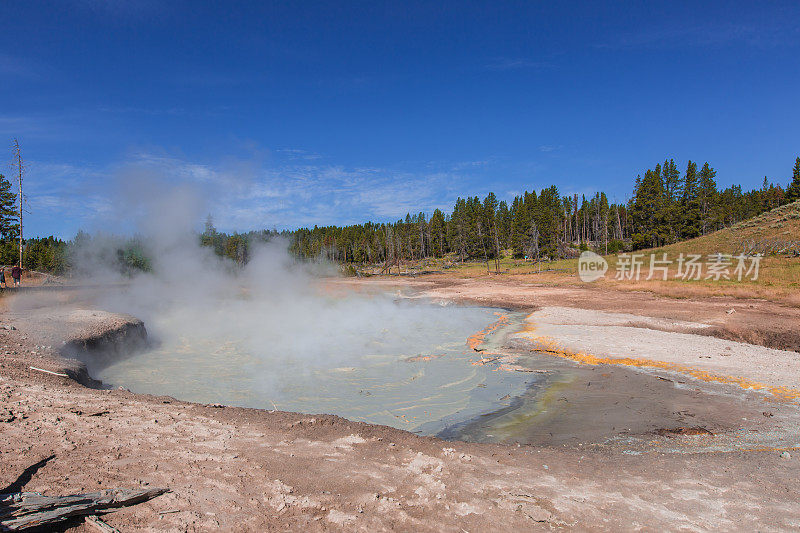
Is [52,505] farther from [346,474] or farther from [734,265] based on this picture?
[734,265]

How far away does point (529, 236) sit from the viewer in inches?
2968

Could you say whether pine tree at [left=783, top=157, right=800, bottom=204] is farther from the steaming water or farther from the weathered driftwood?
the weathered driftwood

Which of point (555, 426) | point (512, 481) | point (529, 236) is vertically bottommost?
point (555, 426)

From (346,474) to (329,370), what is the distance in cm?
646

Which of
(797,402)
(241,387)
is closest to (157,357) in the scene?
(241,387)

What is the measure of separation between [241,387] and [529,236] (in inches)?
2837

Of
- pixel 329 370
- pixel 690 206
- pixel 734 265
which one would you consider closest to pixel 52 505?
pixel 329 370

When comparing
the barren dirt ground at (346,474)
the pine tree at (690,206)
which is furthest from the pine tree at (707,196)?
the barren dirt ground at (346,474)

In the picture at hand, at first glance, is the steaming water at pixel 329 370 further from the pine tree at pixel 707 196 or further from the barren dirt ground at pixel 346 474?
the pine tree at pixel 707 196

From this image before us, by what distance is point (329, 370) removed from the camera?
35.6 feet

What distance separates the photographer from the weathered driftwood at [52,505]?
113 inches

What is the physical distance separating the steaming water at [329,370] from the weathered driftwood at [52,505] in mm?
4410

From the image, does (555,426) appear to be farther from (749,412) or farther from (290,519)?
(290,519)

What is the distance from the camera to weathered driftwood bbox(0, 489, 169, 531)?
9.45ft
